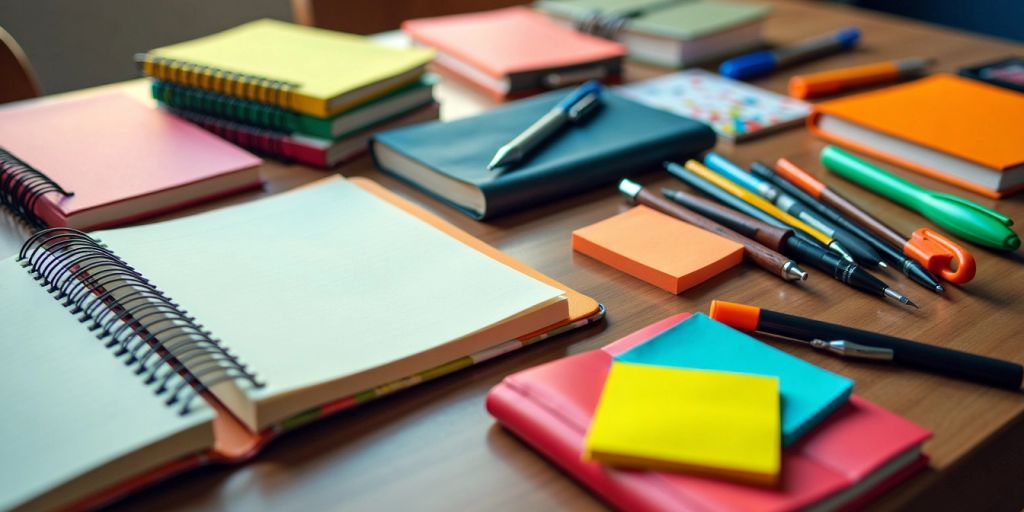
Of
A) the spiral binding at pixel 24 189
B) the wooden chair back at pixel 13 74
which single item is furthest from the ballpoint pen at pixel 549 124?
the wooden chair back at pixel 13 74

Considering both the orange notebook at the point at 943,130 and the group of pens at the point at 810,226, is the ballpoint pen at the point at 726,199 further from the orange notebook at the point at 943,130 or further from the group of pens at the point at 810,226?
the orange notebook at the point at 943,130

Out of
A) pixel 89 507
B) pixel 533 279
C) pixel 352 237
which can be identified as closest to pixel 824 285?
pixel 533 279

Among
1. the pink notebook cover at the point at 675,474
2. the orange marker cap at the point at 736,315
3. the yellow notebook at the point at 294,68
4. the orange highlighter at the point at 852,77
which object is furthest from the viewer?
the orange highlighter at the point at 852,77

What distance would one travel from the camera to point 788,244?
0.84m

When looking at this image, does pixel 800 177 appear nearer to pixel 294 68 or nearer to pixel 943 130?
pixel 943 130

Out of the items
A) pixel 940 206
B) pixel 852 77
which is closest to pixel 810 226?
pixel 940 206

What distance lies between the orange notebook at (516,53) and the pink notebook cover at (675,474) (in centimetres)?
75

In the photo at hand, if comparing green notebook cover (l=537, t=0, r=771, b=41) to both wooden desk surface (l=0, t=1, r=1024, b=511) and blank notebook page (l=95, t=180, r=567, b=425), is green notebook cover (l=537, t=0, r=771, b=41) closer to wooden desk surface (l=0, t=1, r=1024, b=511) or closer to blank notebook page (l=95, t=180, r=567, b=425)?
wooden desk surface (l=0, t=1, r=1024, b=511)

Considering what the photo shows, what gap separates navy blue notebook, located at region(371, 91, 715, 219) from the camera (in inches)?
37.0

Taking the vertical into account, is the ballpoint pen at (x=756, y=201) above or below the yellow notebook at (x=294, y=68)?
below

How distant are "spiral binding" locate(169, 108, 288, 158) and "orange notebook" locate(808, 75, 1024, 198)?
700mm

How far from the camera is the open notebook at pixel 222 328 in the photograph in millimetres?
543

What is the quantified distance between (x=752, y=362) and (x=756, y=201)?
13.5 inches

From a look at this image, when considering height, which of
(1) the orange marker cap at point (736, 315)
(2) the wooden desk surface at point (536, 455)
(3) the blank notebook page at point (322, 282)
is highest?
(3) the blank notebook page at point (322, 282)
